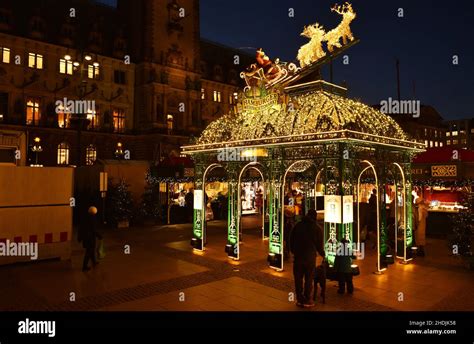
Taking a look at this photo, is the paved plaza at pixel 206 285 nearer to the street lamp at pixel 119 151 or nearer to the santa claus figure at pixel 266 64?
the santa claus figure at pixel 266 64

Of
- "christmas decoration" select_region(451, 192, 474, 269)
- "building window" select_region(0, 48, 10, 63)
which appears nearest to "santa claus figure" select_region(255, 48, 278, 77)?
"christmas decoration" select_region(451, 192, 474, 269)

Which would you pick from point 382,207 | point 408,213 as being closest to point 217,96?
point 408,213

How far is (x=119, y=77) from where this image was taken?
146ft

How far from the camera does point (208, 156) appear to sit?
13875mm

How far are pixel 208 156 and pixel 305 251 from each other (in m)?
6.88

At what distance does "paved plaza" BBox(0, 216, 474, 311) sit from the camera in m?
8.04

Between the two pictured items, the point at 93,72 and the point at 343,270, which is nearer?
the point at 343,270

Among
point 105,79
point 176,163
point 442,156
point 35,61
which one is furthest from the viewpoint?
point 105,79

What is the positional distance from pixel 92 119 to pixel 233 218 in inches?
1309

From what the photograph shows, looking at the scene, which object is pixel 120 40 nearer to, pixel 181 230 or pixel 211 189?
pixel 211 189

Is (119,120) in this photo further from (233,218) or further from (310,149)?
(310,149)

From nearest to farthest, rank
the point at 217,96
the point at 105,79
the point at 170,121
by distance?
1. the point at 105,79
2. the point at 170,121
3. the point at 217,96

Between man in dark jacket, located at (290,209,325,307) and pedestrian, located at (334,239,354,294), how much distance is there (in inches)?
49.3
